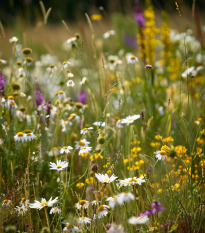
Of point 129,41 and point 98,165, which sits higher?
point 129,41

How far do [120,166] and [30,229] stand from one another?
2.02 feet

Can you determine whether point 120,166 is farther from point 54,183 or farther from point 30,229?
point 30,229

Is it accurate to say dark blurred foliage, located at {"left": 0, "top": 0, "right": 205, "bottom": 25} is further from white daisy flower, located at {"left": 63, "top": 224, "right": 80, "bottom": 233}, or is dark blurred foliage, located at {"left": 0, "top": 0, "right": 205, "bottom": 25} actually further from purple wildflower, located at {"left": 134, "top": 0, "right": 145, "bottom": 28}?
white daisy flower, located at {"left": 63, "top": 224, "right": 80, "bottom": 233}

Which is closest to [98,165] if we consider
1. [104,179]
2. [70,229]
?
[104,179]

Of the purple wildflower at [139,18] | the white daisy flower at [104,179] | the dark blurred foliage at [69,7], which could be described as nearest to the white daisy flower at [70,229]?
the white daisy flower at [104,179]

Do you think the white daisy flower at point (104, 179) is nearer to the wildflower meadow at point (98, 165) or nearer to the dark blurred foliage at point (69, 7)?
the wildflower meadow at point (98, 165)

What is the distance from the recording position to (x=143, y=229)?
36.4 inches

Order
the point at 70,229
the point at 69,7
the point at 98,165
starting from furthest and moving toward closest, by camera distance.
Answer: the point at 69,7, the point at 98,165, the point at 70,229

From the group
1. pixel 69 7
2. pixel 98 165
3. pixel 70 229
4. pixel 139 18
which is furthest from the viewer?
pixel 69 7

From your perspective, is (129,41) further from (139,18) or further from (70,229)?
(70,229)

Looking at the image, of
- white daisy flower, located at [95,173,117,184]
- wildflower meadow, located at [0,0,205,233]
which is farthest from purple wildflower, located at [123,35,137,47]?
white daisy flower, located at [95,173,117,184]

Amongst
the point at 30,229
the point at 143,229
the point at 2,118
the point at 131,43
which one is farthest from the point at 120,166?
the point at 131,43

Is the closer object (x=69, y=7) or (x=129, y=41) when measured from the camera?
(x=129, y=41)

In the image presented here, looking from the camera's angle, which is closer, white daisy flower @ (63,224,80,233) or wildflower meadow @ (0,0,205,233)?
white daisy flower @ (63,224,80,233)
